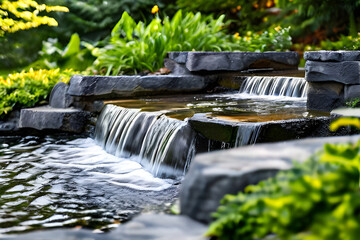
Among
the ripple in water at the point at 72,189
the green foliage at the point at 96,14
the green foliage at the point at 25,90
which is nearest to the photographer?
the ripple in water at the point at 72,189

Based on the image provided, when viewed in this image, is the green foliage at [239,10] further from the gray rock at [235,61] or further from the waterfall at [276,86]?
the waterfall at [276,86]

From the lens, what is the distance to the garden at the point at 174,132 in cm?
153

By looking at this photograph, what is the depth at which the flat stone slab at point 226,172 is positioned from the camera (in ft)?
5.63

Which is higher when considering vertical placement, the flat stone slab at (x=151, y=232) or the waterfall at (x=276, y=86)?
the waterfall at (x=276, y=86)

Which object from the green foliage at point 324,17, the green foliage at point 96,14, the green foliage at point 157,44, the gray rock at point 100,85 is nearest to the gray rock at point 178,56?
the green foliage at point 157,44

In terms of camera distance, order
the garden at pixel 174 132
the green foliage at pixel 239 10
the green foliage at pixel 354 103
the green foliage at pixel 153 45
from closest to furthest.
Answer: the garden at pixel 174 132 → the green foliage at pixel 354 103 → the green foliage at pixel 153 45 → the green foliage at pixel 239 10

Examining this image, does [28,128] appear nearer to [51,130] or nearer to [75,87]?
[51,130]

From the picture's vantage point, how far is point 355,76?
403 cm

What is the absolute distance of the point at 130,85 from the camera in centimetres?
652

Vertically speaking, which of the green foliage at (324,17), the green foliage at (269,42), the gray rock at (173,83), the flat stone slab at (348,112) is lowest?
the flat stone slab at (348,112)

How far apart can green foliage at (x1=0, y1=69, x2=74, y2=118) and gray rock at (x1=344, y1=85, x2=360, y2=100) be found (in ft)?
15.0

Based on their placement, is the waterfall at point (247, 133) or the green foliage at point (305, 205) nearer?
the green foliage at point (305, 205)

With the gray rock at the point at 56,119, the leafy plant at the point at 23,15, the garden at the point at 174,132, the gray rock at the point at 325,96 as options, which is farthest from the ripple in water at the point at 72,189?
the leafy plant at the point at 23,15

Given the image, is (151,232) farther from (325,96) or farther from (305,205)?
(325,96)
